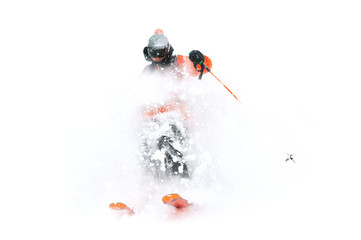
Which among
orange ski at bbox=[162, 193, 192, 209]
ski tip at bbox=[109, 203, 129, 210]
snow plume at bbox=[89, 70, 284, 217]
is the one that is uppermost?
snow plume at bbox=[89, 70, 284, 217]

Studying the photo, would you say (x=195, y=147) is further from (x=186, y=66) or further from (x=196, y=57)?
(x=196, y=57)

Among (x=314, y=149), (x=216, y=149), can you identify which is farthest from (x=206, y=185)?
(x=314, y=149)

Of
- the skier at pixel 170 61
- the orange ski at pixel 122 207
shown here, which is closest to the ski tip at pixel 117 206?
the orange ski at pixel 122 207

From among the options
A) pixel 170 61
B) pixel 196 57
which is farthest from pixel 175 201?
pixel 170 61

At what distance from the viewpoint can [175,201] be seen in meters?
2.79

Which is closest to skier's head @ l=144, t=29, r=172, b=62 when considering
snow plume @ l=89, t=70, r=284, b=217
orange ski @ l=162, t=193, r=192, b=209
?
snow plume @ l=89, t=70, r=284, b=217

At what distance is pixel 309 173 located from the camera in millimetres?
3211

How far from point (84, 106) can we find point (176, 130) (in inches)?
80.0

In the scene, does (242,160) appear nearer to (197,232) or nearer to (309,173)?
(309,173)

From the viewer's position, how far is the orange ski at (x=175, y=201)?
8.98ft

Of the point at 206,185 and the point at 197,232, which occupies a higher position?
the point at 206,185

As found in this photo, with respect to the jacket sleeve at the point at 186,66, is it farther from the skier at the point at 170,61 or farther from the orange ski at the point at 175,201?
the orange ski at the point at 175,201

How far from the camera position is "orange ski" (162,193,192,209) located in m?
2.74

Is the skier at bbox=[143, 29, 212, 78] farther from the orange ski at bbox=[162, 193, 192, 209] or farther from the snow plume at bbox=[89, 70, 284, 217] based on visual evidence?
the orange ski at bbox=[162, 193, 192, 209]
